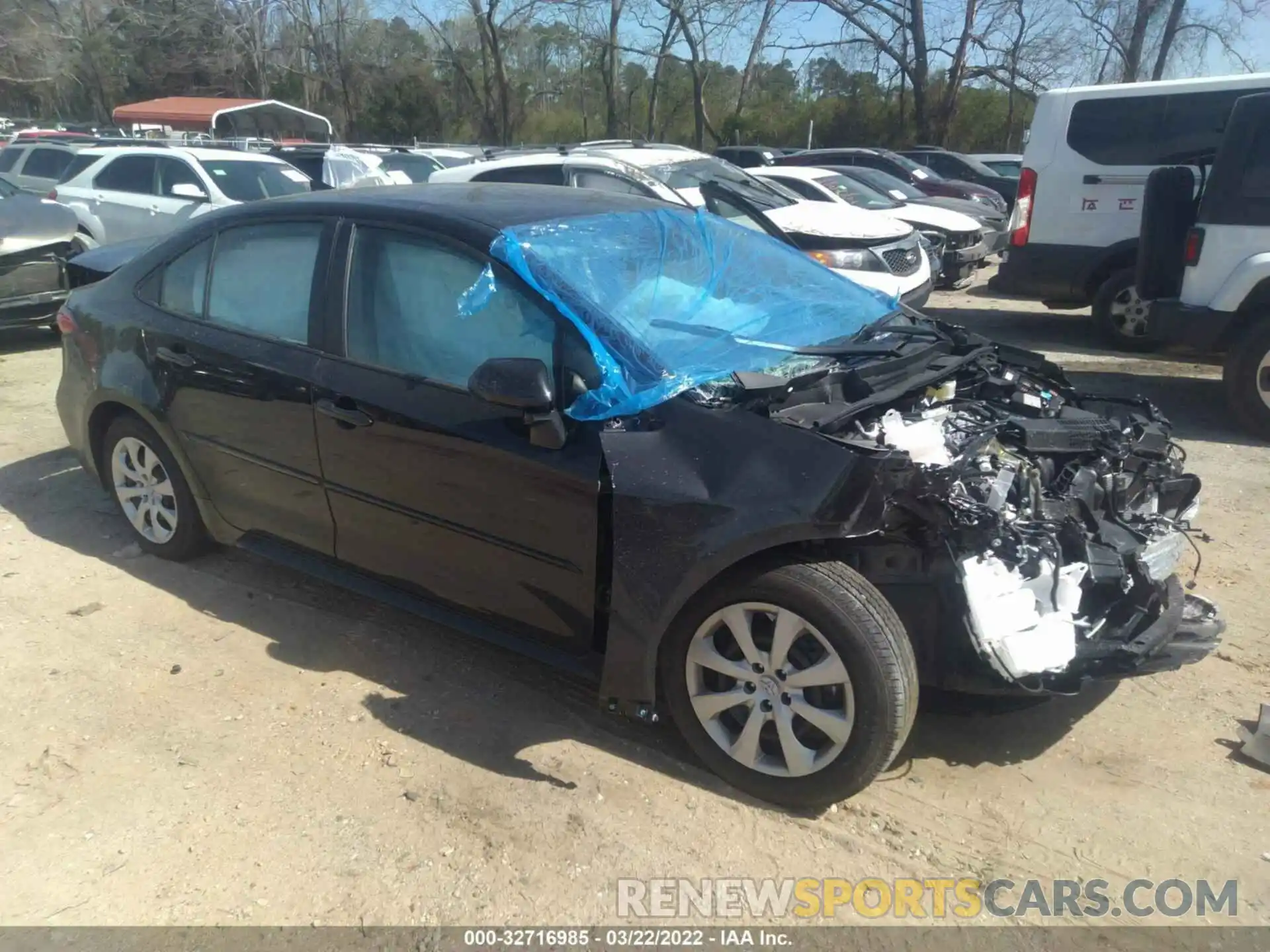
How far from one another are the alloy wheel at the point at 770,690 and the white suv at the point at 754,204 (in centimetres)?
563

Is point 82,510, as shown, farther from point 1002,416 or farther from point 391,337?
point 1002,416

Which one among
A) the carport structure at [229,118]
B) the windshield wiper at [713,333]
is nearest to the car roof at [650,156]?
the windshield wiper at [713,333]

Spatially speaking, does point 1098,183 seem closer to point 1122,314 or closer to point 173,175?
point 1122,314

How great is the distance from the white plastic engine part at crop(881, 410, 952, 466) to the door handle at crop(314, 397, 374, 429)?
176 cm

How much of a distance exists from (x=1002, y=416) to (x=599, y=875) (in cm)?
194

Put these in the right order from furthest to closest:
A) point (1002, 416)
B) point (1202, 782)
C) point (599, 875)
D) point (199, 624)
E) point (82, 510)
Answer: point (82, 510) → point (199, 624) → point (1002, 416) → point (1202, 782) → point (599, 875)

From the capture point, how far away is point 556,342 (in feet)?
10.3

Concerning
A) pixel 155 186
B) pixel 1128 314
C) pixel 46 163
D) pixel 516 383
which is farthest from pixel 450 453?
pixel 46 163

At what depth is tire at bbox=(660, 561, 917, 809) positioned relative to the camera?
2.78m

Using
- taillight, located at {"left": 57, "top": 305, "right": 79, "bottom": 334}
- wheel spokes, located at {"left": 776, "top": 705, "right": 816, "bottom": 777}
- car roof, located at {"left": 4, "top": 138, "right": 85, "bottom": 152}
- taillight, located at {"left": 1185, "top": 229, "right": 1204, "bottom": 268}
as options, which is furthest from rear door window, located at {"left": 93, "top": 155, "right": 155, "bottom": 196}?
wheel spokes, located at {"left": 776, "top": 705, "right": 816, "bottom": 777}

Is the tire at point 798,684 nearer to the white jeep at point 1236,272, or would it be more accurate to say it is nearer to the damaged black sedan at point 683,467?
the damaged black sedan at point 683,467

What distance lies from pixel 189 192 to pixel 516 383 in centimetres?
901

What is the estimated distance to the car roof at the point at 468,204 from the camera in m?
3.52

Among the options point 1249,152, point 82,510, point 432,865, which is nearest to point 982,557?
point 432,865
